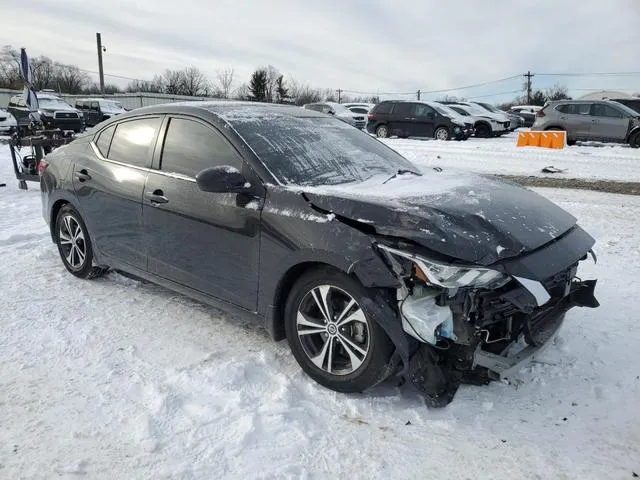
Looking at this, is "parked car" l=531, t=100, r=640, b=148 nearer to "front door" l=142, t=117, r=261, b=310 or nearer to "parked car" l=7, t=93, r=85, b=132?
"front door" l=142, t=117, r=261, b=310

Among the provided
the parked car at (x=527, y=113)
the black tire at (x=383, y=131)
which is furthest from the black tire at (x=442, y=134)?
the parked car at (x=527, y=113)

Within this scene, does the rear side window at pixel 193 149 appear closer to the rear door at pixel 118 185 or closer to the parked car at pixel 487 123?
the rear door at pixel 118 185

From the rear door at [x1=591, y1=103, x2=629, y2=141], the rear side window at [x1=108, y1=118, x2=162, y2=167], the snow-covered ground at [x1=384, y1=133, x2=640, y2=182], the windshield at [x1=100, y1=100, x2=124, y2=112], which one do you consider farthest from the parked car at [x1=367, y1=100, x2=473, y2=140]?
the rear side window at [x1=108, y1=118, x2=162, y2=167]

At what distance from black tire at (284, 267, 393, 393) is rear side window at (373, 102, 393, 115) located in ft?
58.9

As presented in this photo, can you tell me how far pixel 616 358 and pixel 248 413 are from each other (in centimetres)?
240

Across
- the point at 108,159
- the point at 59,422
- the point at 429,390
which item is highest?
the point at 108,159

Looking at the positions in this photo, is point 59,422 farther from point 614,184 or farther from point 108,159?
point 614,184

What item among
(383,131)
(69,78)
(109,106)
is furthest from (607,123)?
(69,78)

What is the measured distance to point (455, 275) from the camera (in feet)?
8.80

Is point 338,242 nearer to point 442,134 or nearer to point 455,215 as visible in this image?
point 455,215

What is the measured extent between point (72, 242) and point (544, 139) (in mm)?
14688

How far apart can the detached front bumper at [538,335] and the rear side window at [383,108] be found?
17631mm

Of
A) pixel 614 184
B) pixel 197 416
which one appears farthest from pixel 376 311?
pixel 614 184

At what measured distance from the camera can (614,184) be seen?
31.6ft
